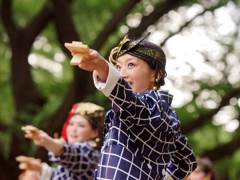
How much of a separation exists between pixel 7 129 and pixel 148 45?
5.21m

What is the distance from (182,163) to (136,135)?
55cm

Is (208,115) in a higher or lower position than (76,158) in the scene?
higher

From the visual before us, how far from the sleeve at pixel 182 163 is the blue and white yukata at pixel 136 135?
262mm

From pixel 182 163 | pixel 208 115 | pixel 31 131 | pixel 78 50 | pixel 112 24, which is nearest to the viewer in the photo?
pixel 78 50

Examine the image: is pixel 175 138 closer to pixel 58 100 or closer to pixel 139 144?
pixel 139 144

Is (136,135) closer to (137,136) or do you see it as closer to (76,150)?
(137,136)

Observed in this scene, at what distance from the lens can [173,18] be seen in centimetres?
799

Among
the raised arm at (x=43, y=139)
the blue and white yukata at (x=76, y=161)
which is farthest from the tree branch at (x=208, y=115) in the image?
the raised arm at (x=43, y=139)

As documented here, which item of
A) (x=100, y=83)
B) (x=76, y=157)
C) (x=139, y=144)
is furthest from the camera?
(x=76, y=157)

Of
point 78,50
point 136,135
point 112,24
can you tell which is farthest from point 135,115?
point 112,24

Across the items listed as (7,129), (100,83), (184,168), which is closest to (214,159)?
(7,129)

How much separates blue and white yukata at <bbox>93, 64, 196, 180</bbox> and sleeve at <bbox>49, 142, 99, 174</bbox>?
1176 mm

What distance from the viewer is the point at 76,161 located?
150 inches

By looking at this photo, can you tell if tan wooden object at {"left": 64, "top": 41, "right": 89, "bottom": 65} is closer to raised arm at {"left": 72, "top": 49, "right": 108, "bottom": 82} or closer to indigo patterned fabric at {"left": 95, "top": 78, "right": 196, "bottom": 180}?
raised arm at {"left": 72, "top": 49, "right": 108, "bottom": 82}
